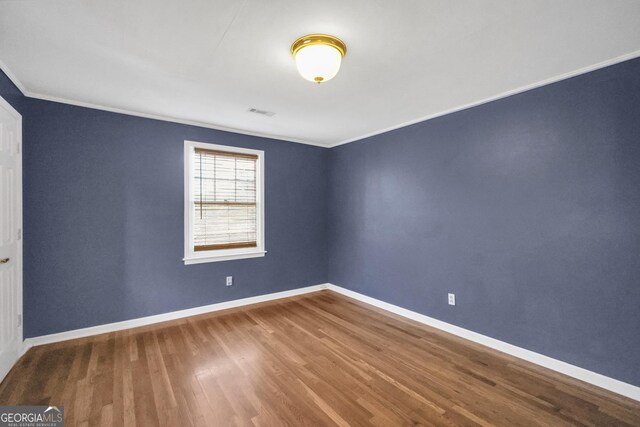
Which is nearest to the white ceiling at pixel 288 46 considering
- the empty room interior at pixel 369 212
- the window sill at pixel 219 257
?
the empty room interior at pixel 369 212

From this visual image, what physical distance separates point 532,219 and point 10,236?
15.3 ft

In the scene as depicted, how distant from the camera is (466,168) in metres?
3.07

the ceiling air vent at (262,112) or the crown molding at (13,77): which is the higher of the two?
the ceiling air vent at (262,112)

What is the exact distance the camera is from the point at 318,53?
1.85 meters

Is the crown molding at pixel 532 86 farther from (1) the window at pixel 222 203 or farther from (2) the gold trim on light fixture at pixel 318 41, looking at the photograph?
(1) the window at pixel 222 203

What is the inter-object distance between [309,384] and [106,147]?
3278mm

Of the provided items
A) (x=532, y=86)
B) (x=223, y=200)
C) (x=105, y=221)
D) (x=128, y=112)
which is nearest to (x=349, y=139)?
(x=223, y=200)

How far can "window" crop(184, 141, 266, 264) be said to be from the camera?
12.1 feet

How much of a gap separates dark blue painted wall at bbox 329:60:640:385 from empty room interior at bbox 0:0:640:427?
0.06 feet

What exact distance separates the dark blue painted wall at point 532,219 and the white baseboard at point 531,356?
0.05 meters

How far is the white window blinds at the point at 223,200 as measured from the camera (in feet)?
12.4

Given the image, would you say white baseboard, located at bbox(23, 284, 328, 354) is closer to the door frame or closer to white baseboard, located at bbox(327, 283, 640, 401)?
the door frame

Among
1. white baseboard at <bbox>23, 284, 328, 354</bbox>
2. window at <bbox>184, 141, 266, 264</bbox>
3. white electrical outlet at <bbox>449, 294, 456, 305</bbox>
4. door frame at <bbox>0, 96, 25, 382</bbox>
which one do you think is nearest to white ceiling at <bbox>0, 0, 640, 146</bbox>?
door frame at <bbox>0, 96, 25, 382</bbox>

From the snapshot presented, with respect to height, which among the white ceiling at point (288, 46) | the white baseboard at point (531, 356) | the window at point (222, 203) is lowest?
the white baseboard at point (531, 356)
